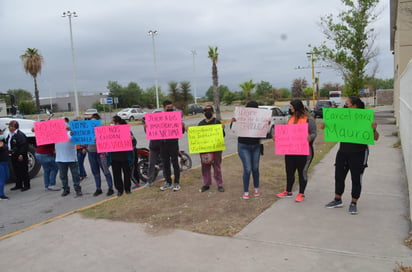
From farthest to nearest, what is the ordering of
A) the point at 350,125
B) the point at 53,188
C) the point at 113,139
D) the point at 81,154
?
the point at 81,154, the point at 53,188, the point at 113,139, the point at 350,125

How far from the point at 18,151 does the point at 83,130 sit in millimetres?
1940

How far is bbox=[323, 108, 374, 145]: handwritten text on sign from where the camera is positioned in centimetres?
557

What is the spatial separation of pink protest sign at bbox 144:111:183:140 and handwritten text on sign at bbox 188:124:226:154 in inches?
12.8

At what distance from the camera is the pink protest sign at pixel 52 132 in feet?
26.2

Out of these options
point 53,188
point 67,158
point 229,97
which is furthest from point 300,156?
point 229,97

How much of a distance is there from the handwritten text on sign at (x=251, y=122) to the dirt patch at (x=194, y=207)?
1.22 m

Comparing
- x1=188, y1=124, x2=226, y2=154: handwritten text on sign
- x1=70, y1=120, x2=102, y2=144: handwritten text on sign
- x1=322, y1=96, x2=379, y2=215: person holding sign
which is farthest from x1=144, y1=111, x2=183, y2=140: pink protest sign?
x1=322, y1=96, x2=379, y2=215: person holding sign

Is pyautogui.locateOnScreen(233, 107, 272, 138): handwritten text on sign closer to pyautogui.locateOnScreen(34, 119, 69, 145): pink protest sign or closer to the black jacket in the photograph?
pyautogui.locateOnScreen(34, 119, 69, 145): pink protest sign

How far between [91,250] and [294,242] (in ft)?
8.66

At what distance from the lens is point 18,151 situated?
8641 mm

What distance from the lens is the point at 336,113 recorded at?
6004 millimetres

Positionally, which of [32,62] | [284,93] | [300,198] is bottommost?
[300,198]

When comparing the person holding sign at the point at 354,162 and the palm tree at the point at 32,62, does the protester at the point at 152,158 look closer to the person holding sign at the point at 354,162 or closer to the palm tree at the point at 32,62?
the person holding sign at the point at 354,162

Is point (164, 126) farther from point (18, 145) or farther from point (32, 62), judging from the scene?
point (32, 62)
